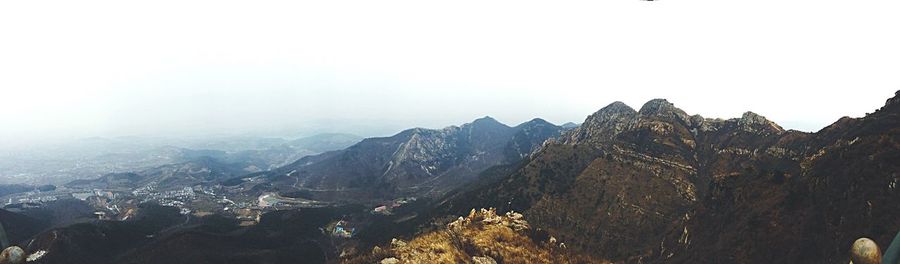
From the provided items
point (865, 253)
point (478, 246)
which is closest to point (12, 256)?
point (865, 253)

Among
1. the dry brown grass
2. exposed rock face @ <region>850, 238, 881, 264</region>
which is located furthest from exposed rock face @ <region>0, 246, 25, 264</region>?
exposed rock face @ <region>850, 238, 881, 264</region>

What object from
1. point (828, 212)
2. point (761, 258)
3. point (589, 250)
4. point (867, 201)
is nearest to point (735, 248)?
point (761, 258)

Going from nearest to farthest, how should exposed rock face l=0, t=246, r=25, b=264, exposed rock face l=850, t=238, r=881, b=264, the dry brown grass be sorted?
1. exposed rock face l=850, t=238, r=881, b=264
2. exposed rock face l=0, t=246, r=25, b=264
3. the dry brown grass

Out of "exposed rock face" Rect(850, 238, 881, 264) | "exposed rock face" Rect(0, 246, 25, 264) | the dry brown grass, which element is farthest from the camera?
the dry brown grass

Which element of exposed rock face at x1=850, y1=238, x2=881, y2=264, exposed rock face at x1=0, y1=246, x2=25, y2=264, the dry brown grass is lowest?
the dry brown grass

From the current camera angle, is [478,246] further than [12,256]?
Yes

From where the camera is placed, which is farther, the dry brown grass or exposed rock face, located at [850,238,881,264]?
the dry brown grass

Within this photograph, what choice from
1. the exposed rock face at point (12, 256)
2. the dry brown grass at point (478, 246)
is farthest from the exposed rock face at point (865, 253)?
the dry brown grass at point (478, 246)

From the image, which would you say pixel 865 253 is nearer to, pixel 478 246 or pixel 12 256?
pixel 12 256

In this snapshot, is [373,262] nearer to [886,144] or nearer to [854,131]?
[886,144]

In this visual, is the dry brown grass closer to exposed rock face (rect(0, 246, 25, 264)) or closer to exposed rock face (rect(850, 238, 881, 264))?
exposed rock face (rect(0, 246, 25, 264))

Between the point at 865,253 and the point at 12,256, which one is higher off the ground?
the point at 865,253

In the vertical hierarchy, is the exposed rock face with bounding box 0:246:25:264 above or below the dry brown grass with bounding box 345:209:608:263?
above
